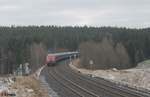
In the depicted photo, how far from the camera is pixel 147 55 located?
620ft

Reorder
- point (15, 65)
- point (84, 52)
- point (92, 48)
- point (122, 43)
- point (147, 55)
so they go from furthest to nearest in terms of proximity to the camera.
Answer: point (147, 55)
point (122, 43)
point (15, 65)
point (92, 48)
point (84, 52)

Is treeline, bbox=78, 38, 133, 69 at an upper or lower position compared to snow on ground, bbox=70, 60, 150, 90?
lower

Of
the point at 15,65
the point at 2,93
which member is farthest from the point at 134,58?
the point at 2,93

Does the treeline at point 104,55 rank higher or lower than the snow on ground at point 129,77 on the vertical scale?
lower

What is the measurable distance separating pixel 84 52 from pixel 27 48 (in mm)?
54655

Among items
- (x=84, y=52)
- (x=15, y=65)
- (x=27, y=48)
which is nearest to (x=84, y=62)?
(x=84, y=52)

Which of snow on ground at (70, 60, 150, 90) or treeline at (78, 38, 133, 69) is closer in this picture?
snow on ground at (70, 60, 150, 90)

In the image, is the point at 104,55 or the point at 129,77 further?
the point at 104,55

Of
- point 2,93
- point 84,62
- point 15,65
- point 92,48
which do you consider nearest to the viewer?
point 2,93

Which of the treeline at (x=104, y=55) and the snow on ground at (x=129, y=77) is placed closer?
the snow on ground at (x=129, y=77)

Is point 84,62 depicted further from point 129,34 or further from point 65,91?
point 129,34

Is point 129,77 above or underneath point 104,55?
above

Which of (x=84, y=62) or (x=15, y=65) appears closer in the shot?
(x=84, y=62)

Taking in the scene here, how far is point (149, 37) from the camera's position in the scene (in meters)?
189
